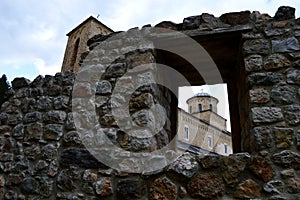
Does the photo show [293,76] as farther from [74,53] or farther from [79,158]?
[74,53]

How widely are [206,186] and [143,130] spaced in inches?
23.5

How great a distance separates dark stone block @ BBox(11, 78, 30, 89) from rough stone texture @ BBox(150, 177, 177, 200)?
1.59 m

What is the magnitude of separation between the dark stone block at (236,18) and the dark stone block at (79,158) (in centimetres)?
153

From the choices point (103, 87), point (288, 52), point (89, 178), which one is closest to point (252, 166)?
point (288, 52)

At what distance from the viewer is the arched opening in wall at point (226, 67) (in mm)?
2234

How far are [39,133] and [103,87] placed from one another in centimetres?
68

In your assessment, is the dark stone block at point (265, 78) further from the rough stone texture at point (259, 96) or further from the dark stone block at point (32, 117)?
the dark stone block at point (32, 117)

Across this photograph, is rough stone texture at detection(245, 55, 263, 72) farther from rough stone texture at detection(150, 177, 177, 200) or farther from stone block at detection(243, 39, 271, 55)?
rough stone texture at detection(150, 177, 177, 200)

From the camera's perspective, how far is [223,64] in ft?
8.82

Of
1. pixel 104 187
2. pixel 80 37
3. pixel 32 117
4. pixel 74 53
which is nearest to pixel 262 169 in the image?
pixel 104 187

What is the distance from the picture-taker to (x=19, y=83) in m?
2.64

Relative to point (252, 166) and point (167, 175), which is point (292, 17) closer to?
point (252, 166)

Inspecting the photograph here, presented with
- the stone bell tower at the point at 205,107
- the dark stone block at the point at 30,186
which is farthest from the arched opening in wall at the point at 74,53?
the stone bell tower at the point at 205,107

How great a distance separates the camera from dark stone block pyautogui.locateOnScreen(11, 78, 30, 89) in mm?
2611
